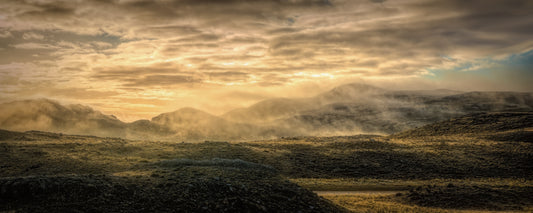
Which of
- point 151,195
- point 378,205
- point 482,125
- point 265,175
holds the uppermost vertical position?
point 482,125

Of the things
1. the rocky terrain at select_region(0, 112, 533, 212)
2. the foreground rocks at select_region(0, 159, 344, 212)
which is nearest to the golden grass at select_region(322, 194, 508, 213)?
the rocky terrain at select_region(0, 112, 533, 212)

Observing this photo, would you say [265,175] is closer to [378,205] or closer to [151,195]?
[378,205]

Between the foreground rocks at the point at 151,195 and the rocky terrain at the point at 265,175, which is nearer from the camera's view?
the foreground rocks at the point at 151,195

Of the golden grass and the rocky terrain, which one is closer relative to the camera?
the rocky terrain

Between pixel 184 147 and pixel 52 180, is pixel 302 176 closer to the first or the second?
pixel 184 147

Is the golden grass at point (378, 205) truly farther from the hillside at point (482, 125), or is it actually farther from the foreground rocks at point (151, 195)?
the hillside at point (482, 125)

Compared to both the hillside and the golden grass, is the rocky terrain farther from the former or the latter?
the hillside

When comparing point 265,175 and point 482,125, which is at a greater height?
point 482,125

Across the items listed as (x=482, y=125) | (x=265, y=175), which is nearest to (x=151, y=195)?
(x=265, y=175)

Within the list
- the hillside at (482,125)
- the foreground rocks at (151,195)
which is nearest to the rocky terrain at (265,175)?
the foreground rocks at (151,195)

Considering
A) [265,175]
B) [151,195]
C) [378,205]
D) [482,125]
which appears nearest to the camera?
[151,195]

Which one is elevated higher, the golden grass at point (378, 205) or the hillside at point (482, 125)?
the hillside at point (482, 125)

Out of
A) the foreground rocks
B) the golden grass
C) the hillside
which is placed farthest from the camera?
the hillside

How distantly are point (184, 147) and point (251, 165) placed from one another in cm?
1935
